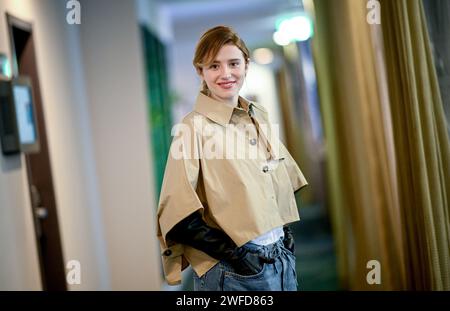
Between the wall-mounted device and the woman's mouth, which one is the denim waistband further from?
the wall-mounted device

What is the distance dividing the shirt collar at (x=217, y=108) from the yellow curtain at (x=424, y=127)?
60cm

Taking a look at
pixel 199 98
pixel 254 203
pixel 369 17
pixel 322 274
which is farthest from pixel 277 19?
pixel 322 274

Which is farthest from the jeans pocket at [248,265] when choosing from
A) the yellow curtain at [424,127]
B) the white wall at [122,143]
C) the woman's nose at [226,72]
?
the white wall at [122,143]

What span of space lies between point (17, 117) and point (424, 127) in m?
1.76

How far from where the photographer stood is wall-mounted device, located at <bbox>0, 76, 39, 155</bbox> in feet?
9.41

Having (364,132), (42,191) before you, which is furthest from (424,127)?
(42,191)

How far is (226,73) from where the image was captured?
197cm

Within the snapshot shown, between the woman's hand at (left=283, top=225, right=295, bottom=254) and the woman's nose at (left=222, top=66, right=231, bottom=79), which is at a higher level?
the woman's nose at (left=222, top=66, right=231, bottom=79)

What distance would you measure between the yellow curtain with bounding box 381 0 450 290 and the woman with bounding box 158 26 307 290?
0.53 m

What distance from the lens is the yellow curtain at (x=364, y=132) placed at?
249cm

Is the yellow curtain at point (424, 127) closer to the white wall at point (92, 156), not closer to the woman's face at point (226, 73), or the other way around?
the woman's face at point (226, 73)

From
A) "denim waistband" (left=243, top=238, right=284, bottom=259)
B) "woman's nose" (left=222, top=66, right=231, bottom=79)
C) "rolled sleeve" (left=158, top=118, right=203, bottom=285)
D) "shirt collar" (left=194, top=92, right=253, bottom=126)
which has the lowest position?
"denim waistband" (left=243, top=238, right=284, bottom=259)

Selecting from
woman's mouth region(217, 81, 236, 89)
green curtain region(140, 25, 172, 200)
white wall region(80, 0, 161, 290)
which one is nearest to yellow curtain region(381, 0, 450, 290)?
woman's mouth region(217, 81, 236, 89)
